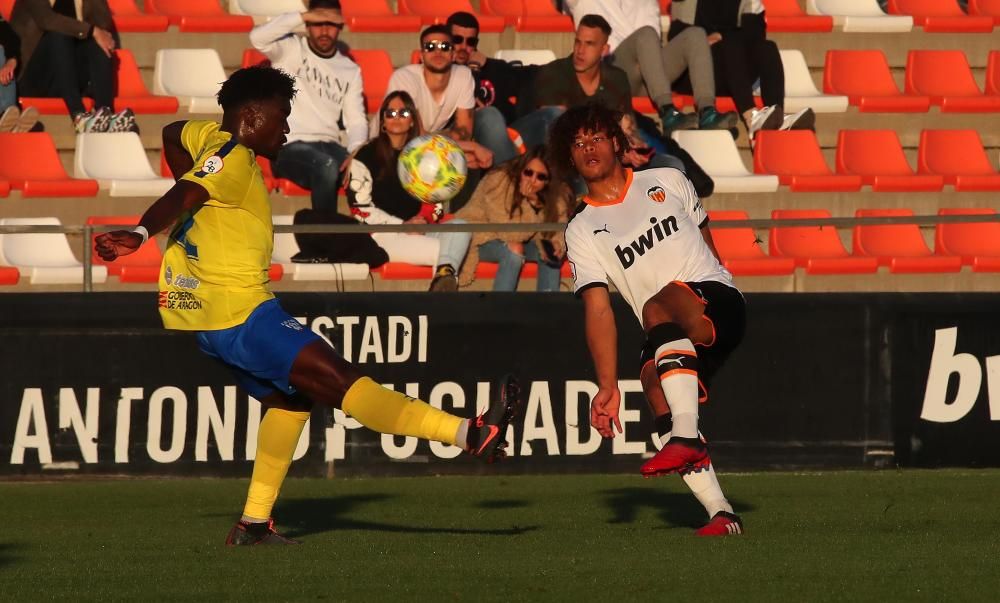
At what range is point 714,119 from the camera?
47.8 ft

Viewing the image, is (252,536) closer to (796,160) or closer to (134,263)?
(134,263)

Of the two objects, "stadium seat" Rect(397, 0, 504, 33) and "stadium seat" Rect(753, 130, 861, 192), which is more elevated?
"stadium seat" Rect(397, 0, 504, 33)

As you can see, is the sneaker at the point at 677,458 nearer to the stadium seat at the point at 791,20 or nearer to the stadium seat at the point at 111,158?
the stadium seat at the point at 111,158

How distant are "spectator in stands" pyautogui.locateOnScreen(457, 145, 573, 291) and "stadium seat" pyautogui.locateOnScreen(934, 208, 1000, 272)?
314 cm

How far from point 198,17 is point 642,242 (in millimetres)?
8732

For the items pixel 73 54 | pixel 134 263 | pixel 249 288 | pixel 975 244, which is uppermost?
pixel 73 54

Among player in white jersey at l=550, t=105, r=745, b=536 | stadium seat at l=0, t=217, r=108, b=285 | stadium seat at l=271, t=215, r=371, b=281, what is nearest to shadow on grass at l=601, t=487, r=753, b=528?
player in white jersey at l=550, t=105, r=745, b=536

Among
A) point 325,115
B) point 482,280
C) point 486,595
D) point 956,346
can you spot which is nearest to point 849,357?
point 956,346

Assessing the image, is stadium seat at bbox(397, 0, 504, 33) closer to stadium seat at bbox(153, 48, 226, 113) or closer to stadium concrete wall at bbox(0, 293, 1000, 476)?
stadium seat at bbox(153, 48, 226, 113)

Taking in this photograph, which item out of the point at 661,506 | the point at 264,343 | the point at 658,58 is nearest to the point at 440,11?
the point at 658,58

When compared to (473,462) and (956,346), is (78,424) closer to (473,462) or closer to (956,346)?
A: (473,462)

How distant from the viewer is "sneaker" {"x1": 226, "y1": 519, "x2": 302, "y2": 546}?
24.7ft

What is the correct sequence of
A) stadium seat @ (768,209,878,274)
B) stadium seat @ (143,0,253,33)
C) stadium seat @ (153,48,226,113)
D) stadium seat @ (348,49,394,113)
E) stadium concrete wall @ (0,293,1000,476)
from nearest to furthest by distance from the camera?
stadium concrete wall @ (0,293,1000,476)
stadium seat @ (768,209,878,274)
stadium seat @ (153,48,226,113)
stadium seat @ (348,49,394,113)
stadium seat @ (143,0,253,33)

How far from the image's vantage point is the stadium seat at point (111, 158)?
13.6m
